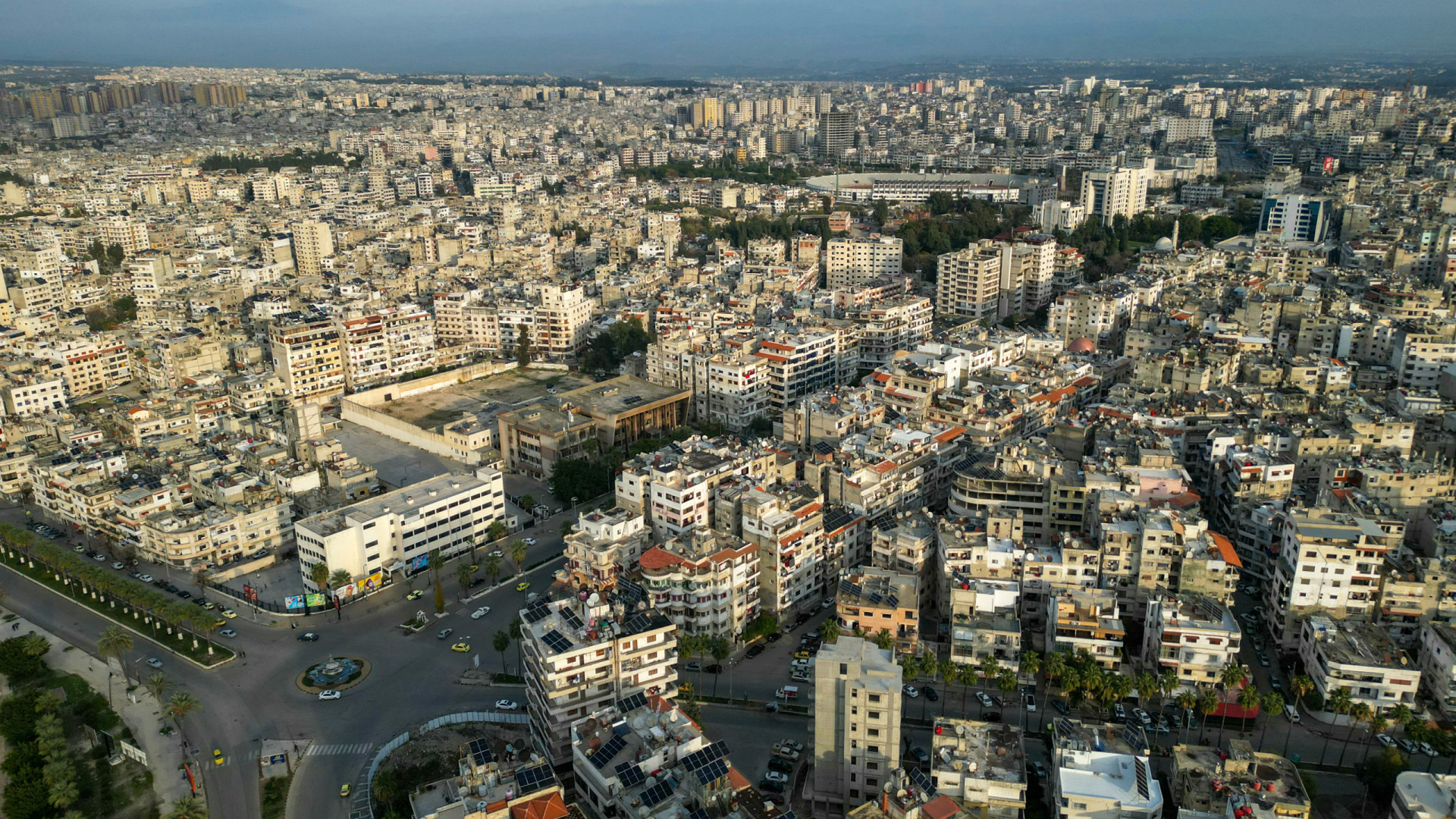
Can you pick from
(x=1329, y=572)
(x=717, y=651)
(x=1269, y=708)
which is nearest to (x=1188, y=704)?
(x=1269, y=708)

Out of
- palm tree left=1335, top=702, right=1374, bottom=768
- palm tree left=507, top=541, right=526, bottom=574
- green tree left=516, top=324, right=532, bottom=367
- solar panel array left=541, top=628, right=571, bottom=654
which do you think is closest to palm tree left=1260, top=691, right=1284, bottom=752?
palm tree left=1335, top=702, right=1374, bottom=768

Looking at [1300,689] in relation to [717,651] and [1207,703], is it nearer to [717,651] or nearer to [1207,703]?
[1207,703]

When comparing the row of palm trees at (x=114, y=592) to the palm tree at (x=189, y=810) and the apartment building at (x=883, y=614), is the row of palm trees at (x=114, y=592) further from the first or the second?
the apartment building at (x=883, y=614)

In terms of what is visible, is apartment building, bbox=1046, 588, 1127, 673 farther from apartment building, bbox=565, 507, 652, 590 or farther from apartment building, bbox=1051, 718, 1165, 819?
apartment building, bbox=565, 507, 652, 590

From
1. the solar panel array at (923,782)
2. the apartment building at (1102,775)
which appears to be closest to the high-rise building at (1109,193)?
the apartment building at (1102,775)

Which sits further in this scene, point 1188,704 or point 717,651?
point 717,651
